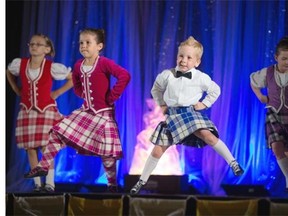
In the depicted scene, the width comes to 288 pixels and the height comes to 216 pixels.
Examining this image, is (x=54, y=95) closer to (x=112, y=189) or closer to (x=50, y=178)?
(x=50, y=178)

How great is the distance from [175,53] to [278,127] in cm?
127

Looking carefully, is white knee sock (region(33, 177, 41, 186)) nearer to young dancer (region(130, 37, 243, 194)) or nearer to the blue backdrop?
the blue backdrop

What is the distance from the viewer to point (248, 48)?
5648 mm

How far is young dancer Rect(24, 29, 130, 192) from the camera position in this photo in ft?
17.4

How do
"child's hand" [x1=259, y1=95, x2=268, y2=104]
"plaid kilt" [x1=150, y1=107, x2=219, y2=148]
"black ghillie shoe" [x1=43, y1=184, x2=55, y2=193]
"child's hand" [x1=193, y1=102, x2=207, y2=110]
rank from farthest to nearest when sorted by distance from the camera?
"black ghillie shoe" [x1=43, y1=184, x2=55, y2=193] → "child's hand" [x1=259, y1=95, x2=268, y2=104] → "child's hand" [x1=193, y1=102, x2=207, y2=110] → "plaid kilt" [x1=150, y1=107, x2=219, y2=148]

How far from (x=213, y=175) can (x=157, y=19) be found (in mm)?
1590

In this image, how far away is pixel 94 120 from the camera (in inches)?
210

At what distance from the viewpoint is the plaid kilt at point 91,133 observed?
5.30 meters

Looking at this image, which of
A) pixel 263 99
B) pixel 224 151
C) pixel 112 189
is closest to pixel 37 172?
pixel 112 189

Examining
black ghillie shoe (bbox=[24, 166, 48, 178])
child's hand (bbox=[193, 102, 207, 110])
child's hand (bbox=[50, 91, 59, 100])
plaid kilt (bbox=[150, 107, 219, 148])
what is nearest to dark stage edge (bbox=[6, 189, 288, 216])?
black ghillie shoe (bbox=[24, 166, 48, 178])

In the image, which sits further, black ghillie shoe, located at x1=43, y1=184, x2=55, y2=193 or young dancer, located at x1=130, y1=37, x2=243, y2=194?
black ghillie shoe, located at x1=43, y1=184, x2=55, y2=193

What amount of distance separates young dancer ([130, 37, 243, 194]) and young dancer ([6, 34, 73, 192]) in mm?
1083

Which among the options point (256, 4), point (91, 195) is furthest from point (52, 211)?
point (256, 4)
